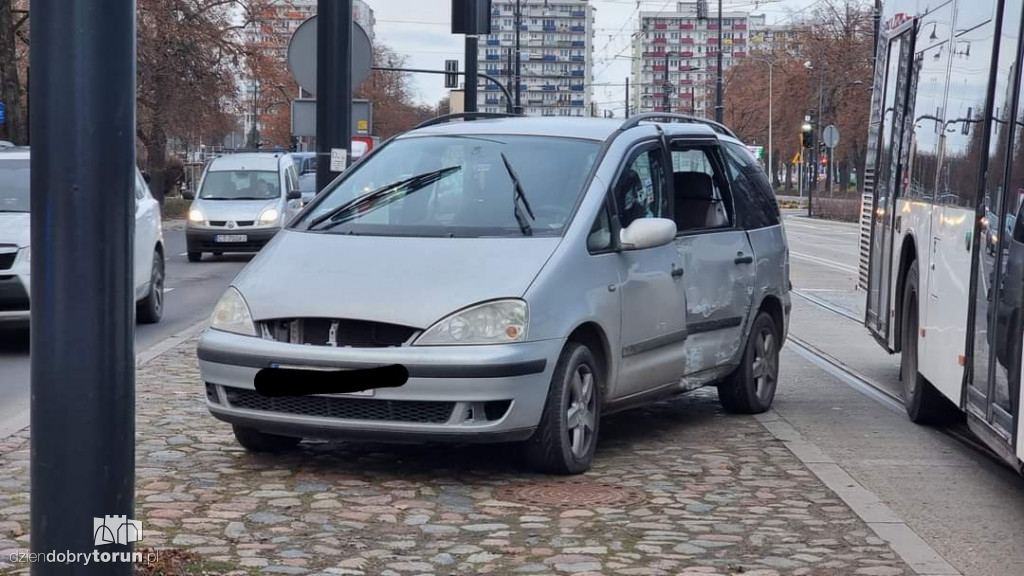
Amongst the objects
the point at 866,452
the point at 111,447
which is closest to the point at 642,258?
the point at 866,452

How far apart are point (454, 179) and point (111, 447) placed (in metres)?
4.45

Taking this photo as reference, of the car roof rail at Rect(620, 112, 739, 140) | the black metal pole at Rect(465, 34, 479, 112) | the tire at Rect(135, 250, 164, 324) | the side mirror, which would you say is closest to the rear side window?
the car roof rail at Rect(620, 112, 739, 140)

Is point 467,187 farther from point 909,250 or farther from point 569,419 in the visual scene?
point 909,250

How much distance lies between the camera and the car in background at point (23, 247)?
42.3 ft

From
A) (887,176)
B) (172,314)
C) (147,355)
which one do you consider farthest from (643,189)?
(172,314)

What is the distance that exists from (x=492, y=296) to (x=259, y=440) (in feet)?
5.03

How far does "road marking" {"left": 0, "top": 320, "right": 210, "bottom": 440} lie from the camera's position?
8539 mm

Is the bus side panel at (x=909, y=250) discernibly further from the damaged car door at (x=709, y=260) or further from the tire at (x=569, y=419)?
the tire at (x=569, y=419)

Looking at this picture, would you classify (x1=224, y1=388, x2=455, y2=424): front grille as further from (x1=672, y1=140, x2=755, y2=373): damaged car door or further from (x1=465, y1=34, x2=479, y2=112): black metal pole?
(x1=465, y1=34, x2=479, y2=112): black metal pole

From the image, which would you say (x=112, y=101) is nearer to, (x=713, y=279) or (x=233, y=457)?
(x=233, y=457)

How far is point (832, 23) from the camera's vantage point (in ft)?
250

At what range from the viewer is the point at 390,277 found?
713 cm

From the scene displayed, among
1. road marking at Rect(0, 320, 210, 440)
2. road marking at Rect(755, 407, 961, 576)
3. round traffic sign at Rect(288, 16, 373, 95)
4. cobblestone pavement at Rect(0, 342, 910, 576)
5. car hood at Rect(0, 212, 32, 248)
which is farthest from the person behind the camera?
round traffic sign at Rect(288, 16, 373, 95)

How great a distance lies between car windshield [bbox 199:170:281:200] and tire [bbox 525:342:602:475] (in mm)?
21557
